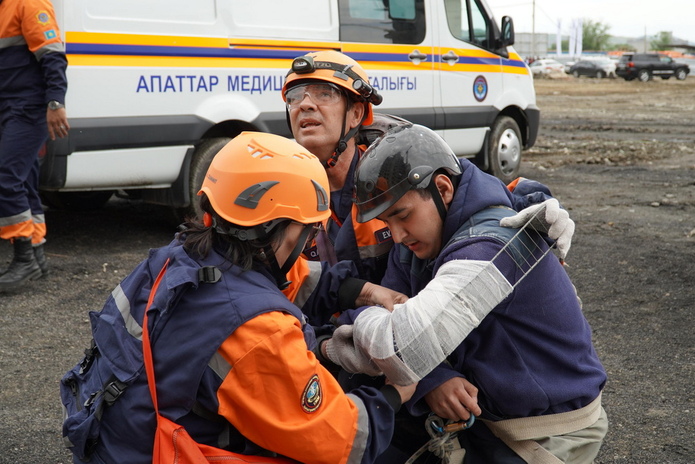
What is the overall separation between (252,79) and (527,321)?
16.6 feet

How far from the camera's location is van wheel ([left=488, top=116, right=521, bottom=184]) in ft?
30.6

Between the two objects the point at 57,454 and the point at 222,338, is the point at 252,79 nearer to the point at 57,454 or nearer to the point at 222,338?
the point at 57,454

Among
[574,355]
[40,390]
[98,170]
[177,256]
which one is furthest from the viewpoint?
[98,170]

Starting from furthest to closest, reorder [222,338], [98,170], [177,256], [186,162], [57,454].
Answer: [186,162]
[98,170]
[57,454]
[177,256]
[222,338]

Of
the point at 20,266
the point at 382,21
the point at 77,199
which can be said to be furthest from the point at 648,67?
the point at 20,266

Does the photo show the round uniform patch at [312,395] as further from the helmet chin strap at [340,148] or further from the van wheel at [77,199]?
the van wheel at [77,199]

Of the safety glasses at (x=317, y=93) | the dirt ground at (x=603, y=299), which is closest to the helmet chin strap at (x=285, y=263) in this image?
the safety glasses at (x=317, y=93)

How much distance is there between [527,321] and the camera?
2.30 meters

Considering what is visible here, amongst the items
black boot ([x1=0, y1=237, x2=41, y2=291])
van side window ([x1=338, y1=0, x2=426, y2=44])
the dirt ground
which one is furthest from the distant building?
black boot ([x1=0, y1=237, x2=41, y2=291])

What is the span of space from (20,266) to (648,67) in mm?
43949

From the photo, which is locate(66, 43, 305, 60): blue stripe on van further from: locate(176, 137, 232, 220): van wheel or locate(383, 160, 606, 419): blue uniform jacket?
locate(383, 160, 606, 419): blue uniform jacket

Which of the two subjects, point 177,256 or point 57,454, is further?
point 57,454

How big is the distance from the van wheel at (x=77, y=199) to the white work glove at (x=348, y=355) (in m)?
5.92

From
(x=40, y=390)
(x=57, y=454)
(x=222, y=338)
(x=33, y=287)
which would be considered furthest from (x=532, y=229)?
(x=33, y=287)
